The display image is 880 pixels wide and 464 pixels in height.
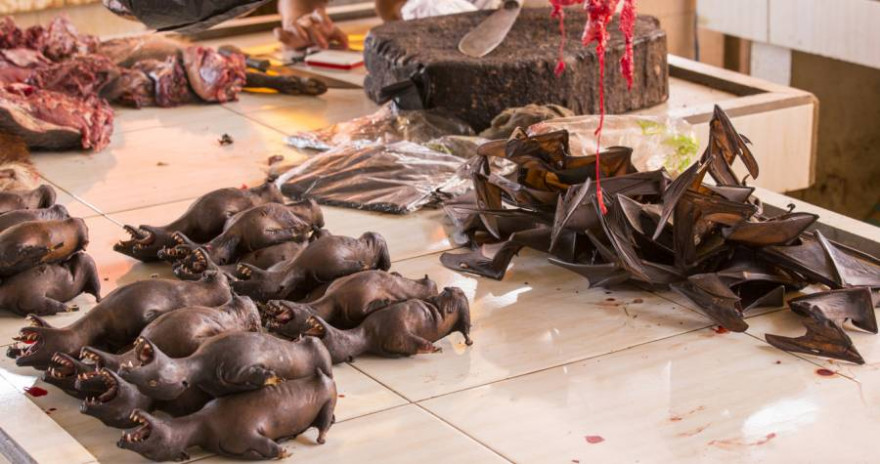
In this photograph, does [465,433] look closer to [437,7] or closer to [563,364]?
[563,364]

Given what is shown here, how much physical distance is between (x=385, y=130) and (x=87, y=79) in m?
1.18

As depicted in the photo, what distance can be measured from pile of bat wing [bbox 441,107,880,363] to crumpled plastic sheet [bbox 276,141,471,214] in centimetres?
47

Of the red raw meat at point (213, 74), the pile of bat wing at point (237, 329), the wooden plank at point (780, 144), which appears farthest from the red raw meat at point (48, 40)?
the wooden plank at point (780, 144)

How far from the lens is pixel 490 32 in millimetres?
4500

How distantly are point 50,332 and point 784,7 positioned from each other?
A: 4294mm

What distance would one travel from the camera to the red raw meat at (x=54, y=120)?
3.98 meters

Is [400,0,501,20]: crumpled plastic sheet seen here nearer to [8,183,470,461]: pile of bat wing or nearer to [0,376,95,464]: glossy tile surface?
[8,183,470,461]: pile of bat wing

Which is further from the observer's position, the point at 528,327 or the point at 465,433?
the point at 528,327

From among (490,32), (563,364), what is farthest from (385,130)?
(563,364)

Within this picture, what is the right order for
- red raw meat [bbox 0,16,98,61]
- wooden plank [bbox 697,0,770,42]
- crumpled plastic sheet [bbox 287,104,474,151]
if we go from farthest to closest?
1. wooden plank [bbox 697,0,770,42]
2. red raw meat [bbox 0,16,98,61]
3. crumpled plastic sheet [bbox 287,104,474,151]

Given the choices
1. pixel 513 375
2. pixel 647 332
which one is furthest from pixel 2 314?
pixel 647 332

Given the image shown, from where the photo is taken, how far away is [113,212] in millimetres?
3447

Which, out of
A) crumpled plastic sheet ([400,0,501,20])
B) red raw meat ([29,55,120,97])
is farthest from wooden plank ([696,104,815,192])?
red raw meat ([29,55,120,97])

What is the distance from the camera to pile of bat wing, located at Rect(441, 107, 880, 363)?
2.45m
